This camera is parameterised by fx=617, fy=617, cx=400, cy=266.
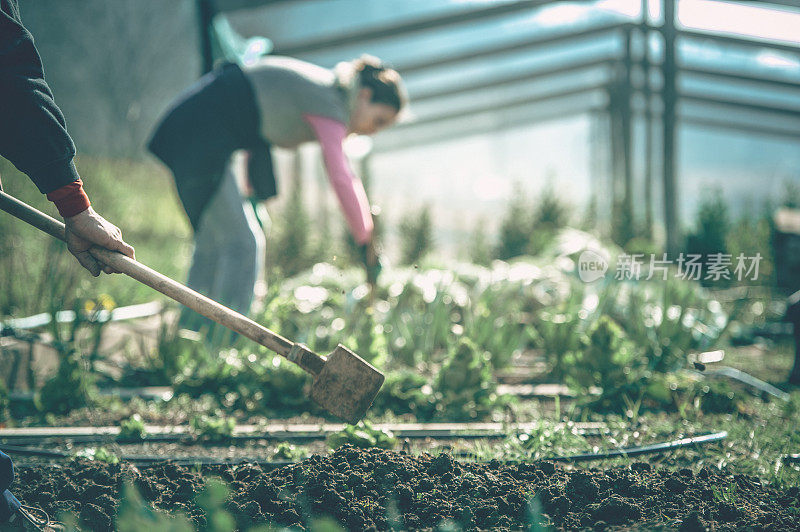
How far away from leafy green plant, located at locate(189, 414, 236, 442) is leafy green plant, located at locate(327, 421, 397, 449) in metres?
0.49

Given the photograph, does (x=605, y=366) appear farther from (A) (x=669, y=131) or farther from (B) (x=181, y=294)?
(A) (x=669, y=131)

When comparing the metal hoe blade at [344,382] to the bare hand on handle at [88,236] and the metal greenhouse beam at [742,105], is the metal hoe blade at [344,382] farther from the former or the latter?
the metal greenhouse beam at [742,105]

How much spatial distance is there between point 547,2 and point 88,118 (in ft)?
38.3

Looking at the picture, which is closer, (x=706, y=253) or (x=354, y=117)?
(x=354, y=117)

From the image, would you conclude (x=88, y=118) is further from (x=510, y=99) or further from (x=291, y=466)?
(x=291, y=466)

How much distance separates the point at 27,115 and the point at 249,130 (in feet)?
5.66

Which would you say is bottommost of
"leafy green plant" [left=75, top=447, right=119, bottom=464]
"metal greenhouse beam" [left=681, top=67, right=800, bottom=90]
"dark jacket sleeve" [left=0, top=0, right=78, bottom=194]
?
"leafy green plant" [left=75, top=447, right=119, bottom=464]

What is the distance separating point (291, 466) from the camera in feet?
5.64

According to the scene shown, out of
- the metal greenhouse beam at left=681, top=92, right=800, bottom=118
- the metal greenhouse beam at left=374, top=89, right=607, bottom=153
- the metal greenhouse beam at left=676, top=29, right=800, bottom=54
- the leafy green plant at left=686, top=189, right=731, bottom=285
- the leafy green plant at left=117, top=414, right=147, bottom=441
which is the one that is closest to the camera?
the leafy green plant at left=117, top=414, right=147, bottom=441

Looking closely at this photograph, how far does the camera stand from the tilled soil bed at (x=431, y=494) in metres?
1.41

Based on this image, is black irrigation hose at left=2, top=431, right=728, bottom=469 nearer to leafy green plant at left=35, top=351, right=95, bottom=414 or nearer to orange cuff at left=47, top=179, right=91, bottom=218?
leafy green plant at left=35, top=351, right=95, bottom=414

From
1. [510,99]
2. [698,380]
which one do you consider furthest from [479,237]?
[510,99]

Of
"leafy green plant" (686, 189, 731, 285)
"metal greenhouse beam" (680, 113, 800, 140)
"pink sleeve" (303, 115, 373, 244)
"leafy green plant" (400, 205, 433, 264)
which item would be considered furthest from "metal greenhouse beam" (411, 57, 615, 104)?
"pink sleeve" (303, 115, 373, 244)

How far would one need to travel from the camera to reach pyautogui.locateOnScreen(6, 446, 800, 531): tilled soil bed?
1411 mm
